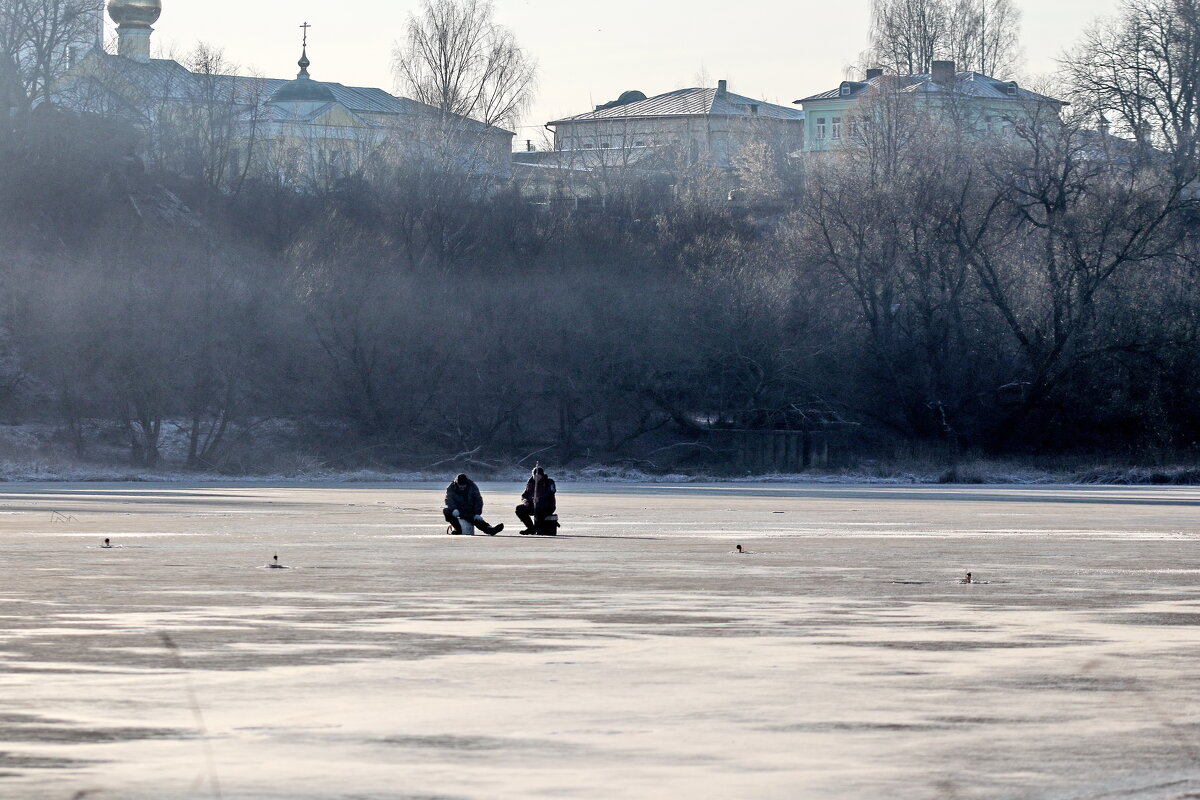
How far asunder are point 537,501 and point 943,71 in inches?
3116

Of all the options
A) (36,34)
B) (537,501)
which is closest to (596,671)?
(537,501)

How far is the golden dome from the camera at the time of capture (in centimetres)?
10606

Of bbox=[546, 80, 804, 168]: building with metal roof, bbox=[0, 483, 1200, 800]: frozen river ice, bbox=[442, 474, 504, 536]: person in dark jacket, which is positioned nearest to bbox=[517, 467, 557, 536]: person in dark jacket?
bbox=[442, 474, 504, 536]: person in dark jacket

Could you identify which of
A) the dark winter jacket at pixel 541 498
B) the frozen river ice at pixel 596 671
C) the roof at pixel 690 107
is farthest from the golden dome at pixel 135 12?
the frozen river ice at pixel 596 671

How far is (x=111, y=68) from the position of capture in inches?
3287

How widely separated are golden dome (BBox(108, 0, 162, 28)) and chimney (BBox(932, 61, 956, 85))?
141 ft

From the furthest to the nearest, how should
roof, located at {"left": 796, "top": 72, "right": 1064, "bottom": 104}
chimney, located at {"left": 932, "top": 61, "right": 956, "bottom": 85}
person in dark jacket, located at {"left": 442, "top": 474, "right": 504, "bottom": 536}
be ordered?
chimney, located at {"left": 932, "top": 61, "right": 956, "bottom": 85}
roof, located at {"left": 796, "top": 72, "right": 1064, "bottom": 104}
person in dark jacket, located at {"left": 442, "top": 474, "right": 504, "bottom": 536}

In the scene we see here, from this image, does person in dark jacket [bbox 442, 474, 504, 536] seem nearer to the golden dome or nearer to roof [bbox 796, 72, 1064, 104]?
roof [bbox 796, 72, 1064, 104]

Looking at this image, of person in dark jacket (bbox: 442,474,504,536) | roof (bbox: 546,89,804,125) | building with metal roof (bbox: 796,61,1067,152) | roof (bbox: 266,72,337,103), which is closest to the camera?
person in dark jacket (bbox: 442,474,504,536)

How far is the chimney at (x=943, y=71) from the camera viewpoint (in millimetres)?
100562

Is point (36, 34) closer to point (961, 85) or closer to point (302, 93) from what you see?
point (961, 85)

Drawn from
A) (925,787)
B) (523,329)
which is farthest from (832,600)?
(523,329)

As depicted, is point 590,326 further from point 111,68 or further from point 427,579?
point 427,579

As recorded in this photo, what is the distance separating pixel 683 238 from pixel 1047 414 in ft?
57.4
